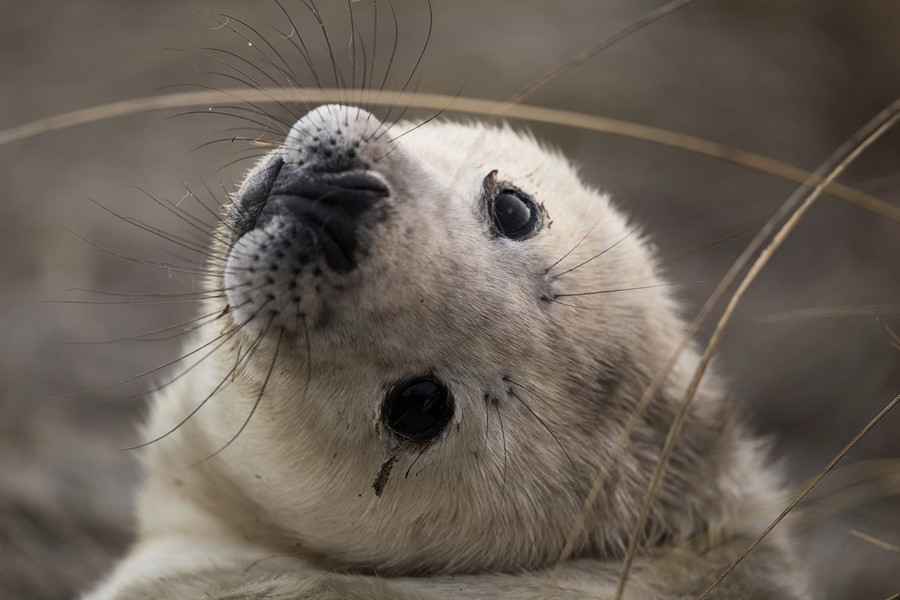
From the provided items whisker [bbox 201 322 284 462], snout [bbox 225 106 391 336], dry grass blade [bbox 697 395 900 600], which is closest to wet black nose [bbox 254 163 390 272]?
snout [bbox 225 106 391 336]

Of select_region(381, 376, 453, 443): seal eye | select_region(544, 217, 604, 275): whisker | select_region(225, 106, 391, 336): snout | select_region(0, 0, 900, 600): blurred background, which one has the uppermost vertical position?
select_region(0, 0, 900, 600): blurred background

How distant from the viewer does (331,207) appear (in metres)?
2.79

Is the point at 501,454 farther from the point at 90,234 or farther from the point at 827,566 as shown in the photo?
the point at 90,234

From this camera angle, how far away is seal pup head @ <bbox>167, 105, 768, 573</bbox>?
9.27 ft

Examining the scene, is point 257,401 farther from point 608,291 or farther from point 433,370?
point 608,291

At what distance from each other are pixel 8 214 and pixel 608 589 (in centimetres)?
434

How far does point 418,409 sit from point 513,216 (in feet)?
2.12

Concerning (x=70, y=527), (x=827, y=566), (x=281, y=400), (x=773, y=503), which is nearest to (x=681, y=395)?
(x=773, y=503)

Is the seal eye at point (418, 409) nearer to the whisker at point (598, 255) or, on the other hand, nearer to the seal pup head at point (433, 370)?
the seal pup head at point (433, 370)

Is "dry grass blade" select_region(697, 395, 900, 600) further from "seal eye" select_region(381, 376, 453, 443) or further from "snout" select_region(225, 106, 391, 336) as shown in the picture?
"snout" select_region(225, 106, 391, 336)

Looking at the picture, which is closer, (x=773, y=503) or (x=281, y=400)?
(x=281, y=400)

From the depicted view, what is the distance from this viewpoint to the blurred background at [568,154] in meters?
5.40

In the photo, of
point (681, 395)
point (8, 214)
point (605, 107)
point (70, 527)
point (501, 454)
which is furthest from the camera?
point (605, 107)

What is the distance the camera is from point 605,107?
22.7ft
